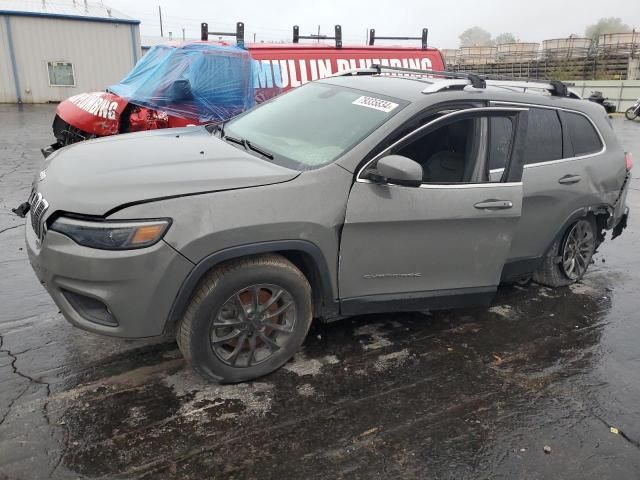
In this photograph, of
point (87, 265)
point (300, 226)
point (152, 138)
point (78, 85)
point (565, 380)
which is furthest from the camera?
point (78, 85)

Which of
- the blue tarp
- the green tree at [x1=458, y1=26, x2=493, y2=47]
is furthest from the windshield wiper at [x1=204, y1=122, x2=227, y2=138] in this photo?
the green tree at [x1=458, y1=26, x2=493, y2=47]

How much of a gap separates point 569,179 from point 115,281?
345 cm

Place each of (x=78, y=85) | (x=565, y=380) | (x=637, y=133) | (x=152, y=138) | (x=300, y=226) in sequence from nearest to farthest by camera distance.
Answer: (x=300, y=226), (x=565, y=380), (x=152, y=138), (x=637, y=133), (x=78, y=85)

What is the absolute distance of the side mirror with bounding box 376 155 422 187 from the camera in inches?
117

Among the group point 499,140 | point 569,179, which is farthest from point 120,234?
point 569,179

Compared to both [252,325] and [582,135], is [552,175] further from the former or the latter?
[252,325]

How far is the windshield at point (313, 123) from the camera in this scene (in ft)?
10.7

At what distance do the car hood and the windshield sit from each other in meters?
0.24

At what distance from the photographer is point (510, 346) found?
3.77m

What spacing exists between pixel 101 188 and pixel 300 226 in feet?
3.48

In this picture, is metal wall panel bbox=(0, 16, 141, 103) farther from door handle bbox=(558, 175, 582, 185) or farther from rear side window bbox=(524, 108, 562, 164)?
door handle bbox=(558, 175, 582, 185)

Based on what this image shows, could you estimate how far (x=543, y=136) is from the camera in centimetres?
404

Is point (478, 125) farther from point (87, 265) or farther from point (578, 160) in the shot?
point (87, 265)

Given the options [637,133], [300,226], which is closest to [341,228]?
[300,226]
